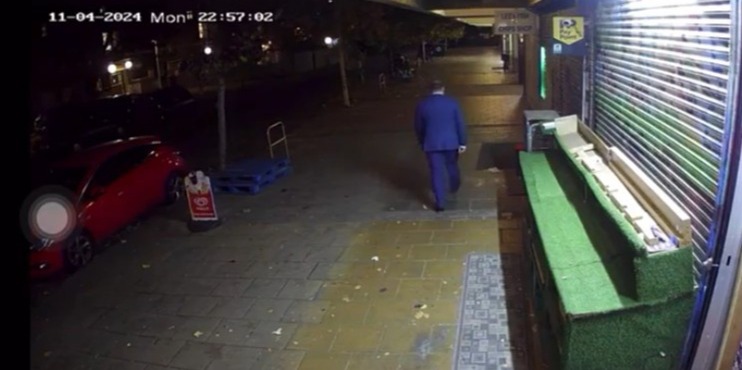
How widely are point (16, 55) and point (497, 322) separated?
5.40 metres

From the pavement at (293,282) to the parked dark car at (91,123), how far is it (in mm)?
8380

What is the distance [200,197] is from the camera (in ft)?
29.7

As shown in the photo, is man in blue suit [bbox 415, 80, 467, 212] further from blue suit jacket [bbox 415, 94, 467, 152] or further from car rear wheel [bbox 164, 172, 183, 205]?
car rear wheel [bbox 164, 172, 183, 205]

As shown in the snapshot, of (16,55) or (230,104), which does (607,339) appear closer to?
(16,55)

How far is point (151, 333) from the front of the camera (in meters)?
6.13

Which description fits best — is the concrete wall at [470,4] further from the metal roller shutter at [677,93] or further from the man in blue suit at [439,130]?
the metal roller shutter at [677,93]

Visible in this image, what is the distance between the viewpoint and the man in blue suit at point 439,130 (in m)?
8.76

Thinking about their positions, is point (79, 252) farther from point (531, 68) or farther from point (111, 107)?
point (531, 68)

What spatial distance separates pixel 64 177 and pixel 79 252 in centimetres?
139

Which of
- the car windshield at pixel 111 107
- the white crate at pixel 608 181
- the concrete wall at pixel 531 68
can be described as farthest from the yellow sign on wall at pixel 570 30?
the car windshield at pixel 111 107

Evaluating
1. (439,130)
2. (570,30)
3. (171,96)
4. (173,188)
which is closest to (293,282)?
(439,130)

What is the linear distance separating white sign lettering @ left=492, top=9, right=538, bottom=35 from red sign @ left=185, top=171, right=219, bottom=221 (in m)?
7.72
